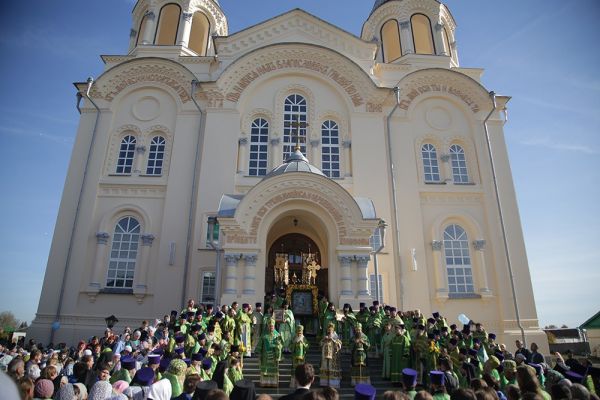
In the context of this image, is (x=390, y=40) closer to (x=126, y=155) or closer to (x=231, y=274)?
(x=126, y=155)

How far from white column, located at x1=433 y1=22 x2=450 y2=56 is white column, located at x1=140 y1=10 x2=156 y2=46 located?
48.7 feet

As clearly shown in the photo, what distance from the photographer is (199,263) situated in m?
15.3

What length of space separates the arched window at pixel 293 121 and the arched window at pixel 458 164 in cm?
692

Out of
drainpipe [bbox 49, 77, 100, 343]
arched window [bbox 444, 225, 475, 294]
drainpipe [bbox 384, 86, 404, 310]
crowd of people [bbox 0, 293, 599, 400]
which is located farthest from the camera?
arched window [bbox 444, 225, 475, 294]

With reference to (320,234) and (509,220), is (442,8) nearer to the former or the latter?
(509,220)

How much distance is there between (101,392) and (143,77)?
16.5m

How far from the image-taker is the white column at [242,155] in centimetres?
1692

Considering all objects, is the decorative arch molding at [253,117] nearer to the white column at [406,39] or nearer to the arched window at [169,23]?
the arched window at [169,23]

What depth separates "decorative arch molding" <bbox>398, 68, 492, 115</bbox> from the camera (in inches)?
728

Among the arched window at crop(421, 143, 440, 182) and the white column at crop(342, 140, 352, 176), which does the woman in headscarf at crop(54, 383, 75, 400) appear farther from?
the arched window at crop(421, 143, 440, 182)

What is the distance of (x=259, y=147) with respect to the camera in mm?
17578

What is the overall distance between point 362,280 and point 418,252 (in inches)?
152

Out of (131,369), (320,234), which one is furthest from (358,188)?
(131,369)

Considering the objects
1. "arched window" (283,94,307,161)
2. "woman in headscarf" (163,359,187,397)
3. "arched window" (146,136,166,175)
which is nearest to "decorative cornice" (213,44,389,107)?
"arched window" (283,94,307,161)
